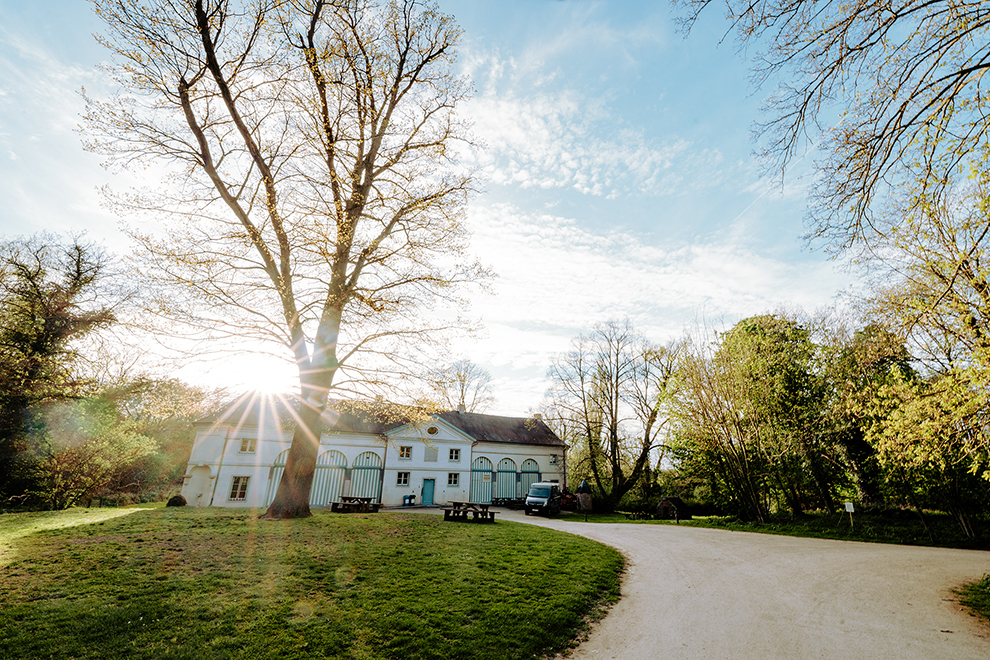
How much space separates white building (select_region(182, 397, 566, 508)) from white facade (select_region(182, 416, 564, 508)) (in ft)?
0.18

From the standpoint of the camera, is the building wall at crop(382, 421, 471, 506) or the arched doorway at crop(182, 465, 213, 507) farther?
the building wall at crop(382, 421, 471, 506)

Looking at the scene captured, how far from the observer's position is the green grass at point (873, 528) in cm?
1349

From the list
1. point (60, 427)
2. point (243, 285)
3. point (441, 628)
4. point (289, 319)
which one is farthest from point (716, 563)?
point (60, 427)

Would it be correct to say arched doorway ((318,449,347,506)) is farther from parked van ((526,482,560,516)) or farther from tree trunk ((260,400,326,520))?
tree trunk ((260,400,326,520))

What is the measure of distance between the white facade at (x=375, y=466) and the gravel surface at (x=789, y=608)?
43.7 ft

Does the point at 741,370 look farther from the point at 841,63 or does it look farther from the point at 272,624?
the point at 272,624

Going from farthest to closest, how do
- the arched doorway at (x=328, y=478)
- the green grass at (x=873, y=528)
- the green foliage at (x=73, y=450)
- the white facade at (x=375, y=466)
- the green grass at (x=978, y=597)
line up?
the arched doorway at (x=328, y=478)
the white facade at (x=375, y=466)
the green foliage at (x=73, y=450)
the green grass at (x=873, y=528)
the green grass at (x=978, y=597)

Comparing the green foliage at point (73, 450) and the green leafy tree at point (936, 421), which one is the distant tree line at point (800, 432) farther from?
the green foliage at point (73, 450)

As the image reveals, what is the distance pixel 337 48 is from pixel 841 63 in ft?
37.4

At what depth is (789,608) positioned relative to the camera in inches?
238

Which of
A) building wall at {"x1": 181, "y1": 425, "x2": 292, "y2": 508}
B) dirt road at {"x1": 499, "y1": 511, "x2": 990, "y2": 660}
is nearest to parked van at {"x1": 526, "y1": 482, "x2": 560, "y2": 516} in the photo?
dirt road at {"x1": 499, "y1": 511, "x2": 990, "y2": 660}

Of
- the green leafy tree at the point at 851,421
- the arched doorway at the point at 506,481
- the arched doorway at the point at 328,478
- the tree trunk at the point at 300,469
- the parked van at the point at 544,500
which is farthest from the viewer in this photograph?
the arched doorway at the point at 506,481

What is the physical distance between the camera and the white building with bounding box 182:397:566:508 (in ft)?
74.8

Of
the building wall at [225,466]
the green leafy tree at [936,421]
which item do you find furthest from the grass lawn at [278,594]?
the building wall at [225,466]
